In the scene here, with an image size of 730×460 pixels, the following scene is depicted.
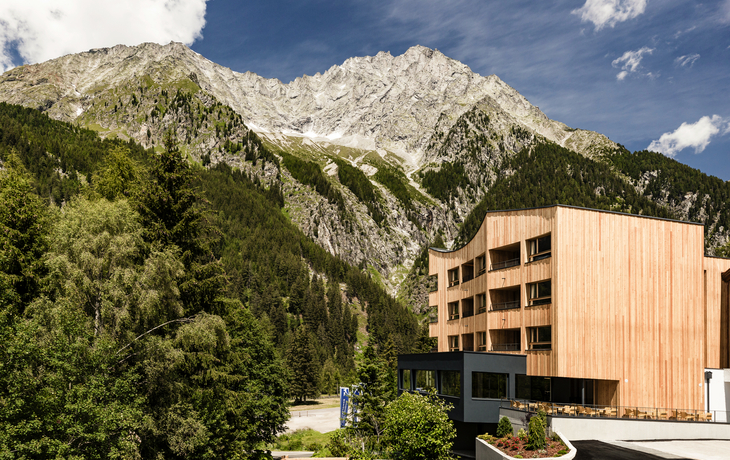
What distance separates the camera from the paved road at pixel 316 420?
70.8 meters

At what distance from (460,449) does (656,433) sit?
1298 cm

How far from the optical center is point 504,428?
30.6 metres

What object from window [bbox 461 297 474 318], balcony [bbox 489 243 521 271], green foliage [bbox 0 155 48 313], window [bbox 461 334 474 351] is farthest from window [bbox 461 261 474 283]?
green foliage [bbox 0 155 48 313]

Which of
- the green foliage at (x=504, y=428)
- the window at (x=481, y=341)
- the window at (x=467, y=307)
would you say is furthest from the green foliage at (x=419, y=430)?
the window at (x=467, y=307)

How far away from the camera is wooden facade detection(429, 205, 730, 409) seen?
32.7 meters

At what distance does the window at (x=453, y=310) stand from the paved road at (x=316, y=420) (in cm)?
2773

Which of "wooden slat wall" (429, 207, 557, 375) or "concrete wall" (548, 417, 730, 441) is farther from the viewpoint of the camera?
"wooden slat wall" (429, 207, 557, 375)

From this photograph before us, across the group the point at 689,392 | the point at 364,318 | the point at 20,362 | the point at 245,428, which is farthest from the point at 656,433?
the point at 364,318

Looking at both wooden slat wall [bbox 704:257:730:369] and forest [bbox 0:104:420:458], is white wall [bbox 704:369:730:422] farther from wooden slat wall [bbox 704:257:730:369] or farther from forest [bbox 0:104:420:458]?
forest [bbox 0:104:420:458]

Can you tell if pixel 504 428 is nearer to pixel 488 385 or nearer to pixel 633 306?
pixel 488 385

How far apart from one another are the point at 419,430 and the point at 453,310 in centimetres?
2607

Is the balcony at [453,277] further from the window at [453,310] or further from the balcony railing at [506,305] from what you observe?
the balcony railing at [506,305]

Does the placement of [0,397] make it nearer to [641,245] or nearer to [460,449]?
[460,449]

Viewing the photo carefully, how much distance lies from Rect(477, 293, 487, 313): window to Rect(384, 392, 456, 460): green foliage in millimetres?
16611
